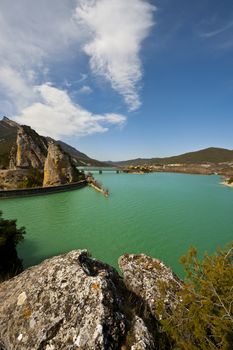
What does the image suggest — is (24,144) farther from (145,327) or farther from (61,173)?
(145,327)

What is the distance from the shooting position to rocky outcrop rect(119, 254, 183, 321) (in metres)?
4.25

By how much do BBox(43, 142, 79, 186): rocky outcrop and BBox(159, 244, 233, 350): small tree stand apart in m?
33.6

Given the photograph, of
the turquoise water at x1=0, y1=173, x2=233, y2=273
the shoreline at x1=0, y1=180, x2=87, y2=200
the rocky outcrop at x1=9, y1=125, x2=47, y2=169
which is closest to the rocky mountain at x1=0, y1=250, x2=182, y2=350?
the turquoise water at x1=0, y1=173, x2=233, y2=273

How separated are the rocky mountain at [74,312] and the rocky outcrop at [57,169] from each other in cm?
3209

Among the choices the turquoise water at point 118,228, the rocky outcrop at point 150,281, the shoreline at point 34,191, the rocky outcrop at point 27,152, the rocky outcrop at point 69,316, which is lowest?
the turquoise water at point 118,228

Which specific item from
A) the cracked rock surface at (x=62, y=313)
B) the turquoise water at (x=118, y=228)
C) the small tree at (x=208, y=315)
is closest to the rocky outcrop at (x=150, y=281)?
the small tree at (x=208, y=315)

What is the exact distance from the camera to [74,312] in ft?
11.0

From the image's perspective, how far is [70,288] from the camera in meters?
3.67

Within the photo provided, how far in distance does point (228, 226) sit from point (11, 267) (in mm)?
15401

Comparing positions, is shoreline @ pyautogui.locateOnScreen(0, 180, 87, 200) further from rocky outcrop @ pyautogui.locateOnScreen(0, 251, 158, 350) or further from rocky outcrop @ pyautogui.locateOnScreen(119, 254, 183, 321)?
rocky outcrop @ pyautogui.locateOnScreen(0, 251, 158, 350)

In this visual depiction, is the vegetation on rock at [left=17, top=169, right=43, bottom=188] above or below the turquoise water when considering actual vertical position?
above

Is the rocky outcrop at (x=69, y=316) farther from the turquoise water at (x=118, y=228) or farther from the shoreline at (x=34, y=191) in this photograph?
the shoreline at (x=34, y=191)

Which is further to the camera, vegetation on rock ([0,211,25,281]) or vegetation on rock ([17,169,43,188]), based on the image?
vegetation on rock ([17,169,43,188])

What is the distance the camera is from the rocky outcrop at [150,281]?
4250 mm
